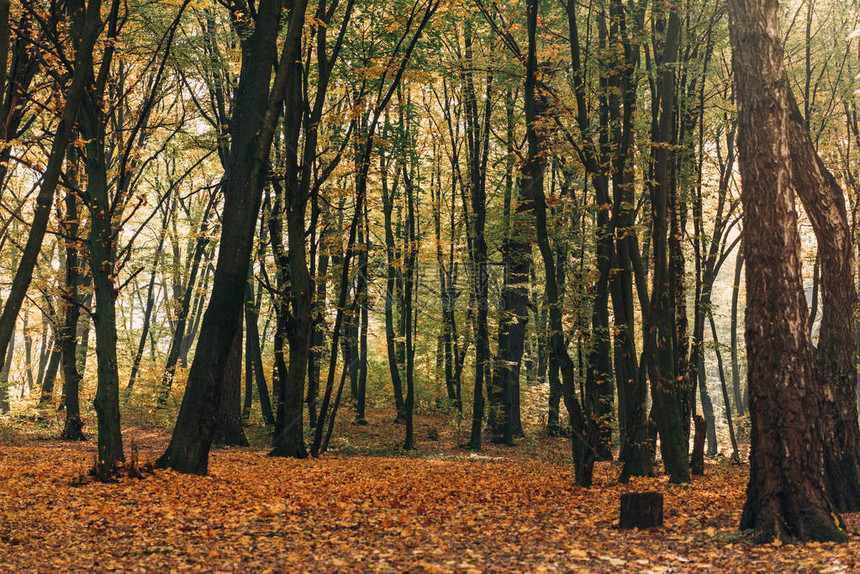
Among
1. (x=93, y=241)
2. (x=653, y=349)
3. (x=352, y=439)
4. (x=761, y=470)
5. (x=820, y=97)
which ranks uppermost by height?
(x=820, y=97)

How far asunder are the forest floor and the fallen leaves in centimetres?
2

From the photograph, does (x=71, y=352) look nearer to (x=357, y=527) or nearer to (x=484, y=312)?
(x=484, y=312)

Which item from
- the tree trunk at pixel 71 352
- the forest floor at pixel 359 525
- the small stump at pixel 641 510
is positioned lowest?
the forest floor at pixel 359 525

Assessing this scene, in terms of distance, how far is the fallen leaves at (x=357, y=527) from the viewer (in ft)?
17.1

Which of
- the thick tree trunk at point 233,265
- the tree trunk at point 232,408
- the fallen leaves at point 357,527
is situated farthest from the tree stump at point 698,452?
the tree trunk at point 232,408

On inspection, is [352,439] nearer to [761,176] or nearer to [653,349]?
[653,349]

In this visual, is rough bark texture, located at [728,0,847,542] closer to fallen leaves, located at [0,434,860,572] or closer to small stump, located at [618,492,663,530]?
fallen leaves, located at [0,434,860,572]

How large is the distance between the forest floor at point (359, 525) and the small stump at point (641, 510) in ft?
0.51

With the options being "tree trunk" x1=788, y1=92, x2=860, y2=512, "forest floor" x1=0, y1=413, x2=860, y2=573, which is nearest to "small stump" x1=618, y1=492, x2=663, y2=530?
"forest floor" x1=0, y1=413, x2=860, y2=573

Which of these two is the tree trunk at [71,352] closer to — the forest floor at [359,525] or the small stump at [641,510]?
the forest floor at [359,525]

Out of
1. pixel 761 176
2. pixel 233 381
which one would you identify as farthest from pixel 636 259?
pixel 233 381

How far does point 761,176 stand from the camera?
6289 millimetres

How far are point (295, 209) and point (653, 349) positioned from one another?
7487 mm

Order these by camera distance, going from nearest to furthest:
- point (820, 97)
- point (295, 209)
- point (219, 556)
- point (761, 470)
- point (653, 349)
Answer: point (219, 556) < point (761, 470) < point (653, 349) < point (295, 209) < point (820, 97)
